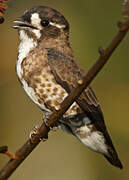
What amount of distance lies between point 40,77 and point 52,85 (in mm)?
146

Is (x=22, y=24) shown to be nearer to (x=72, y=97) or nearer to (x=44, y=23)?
(x=44, y=23)

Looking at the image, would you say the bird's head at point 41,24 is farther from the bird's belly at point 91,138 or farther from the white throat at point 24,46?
the bird's belly at point 91,138

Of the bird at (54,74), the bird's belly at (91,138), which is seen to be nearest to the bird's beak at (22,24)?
the bird at (54,74)

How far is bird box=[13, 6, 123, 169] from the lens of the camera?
5289 millimetres

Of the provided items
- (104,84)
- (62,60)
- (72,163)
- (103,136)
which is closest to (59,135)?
(72,163)

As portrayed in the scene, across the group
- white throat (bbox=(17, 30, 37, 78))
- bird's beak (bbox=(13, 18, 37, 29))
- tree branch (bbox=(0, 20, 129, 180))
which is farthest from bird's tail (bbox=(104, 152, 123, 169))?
tree branch (bbox=(0, 20, 129, 180))

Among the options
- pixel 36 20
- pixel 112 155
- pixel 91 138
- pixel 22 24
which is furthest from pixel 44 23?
pixel 112 155

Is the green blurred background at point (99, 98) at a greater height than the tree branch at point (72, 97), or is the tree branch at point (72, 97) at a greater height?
the tree branch at point (72, 97)

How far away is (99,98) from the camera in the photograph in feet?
25.2

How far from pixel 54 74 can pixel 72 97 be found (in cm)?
201

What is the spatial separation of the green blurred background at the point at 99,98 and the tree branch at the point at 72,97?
3.03m

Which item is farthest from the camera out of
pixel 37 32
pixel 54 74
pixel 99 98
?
pixel 99 98

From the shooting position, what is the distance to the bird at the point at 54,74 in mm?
5289

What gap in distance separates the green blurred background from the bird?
3.91 ft
